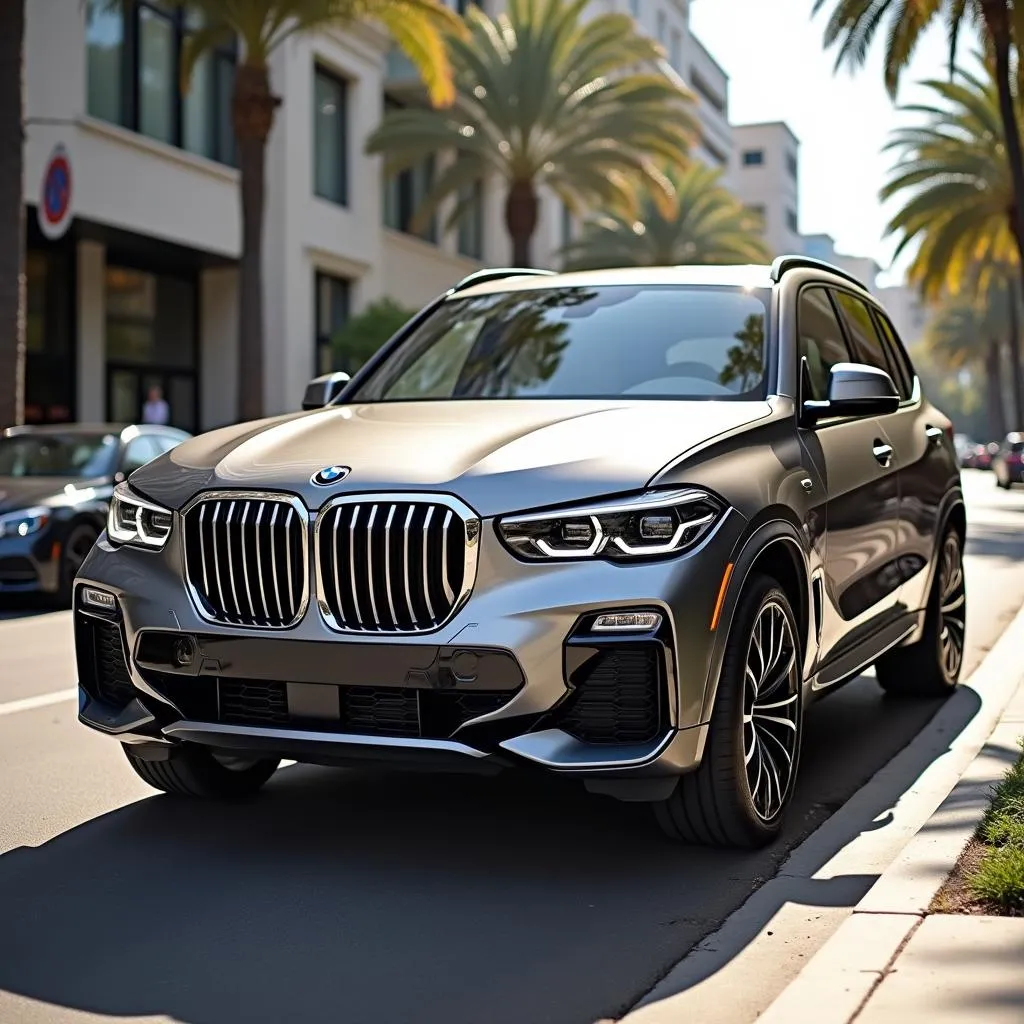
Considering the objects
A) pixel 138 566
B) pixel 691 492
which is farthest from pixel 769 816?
pixel 138 566

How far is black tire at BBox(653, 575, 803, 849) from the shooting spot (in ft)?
14.9

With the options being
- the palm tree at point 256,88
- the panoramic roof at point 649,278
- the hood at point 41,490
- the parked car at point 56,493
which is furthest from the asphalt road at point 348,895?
the palm tree at point 256,88

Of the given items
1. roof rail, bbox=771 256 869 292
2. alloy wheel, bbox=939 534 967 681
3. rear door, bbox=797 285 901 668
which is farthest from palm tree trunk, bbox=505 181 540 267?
rear door, bbox=797 285 901 668

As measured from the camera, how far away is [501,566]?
4.28m

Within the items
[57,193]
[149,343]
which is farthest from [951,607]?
[149,343]

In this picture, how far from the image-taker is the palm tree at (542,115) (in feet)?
104

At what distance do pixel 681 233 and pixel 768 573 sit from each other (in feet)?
140

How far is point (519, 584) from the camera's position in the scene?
4262 mm

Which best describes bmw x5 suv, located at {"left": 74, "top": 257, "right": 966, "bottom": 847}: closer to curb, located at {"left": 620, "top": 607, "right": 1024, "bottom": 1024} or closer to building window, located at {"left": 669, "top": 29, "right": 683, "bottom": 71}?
curb, located at {"left": 620, "top": 607, "right": 1024, "bottom": 1024}

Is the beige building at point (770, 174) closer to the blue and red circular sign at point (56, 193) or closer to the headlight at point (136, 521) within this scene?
the blue and red circular sign at point (56, 193)

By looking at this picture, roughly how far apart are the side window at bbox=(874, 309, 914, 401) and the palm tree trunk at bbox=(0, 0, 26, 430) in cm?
1119

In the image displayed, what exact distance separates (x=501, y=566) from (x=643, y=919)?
1.00 m

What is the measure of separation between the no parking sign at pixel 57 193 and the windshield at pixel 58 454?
4.89 m

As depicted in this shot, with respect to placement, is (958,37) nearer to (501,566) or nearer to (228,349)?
(228,349)
